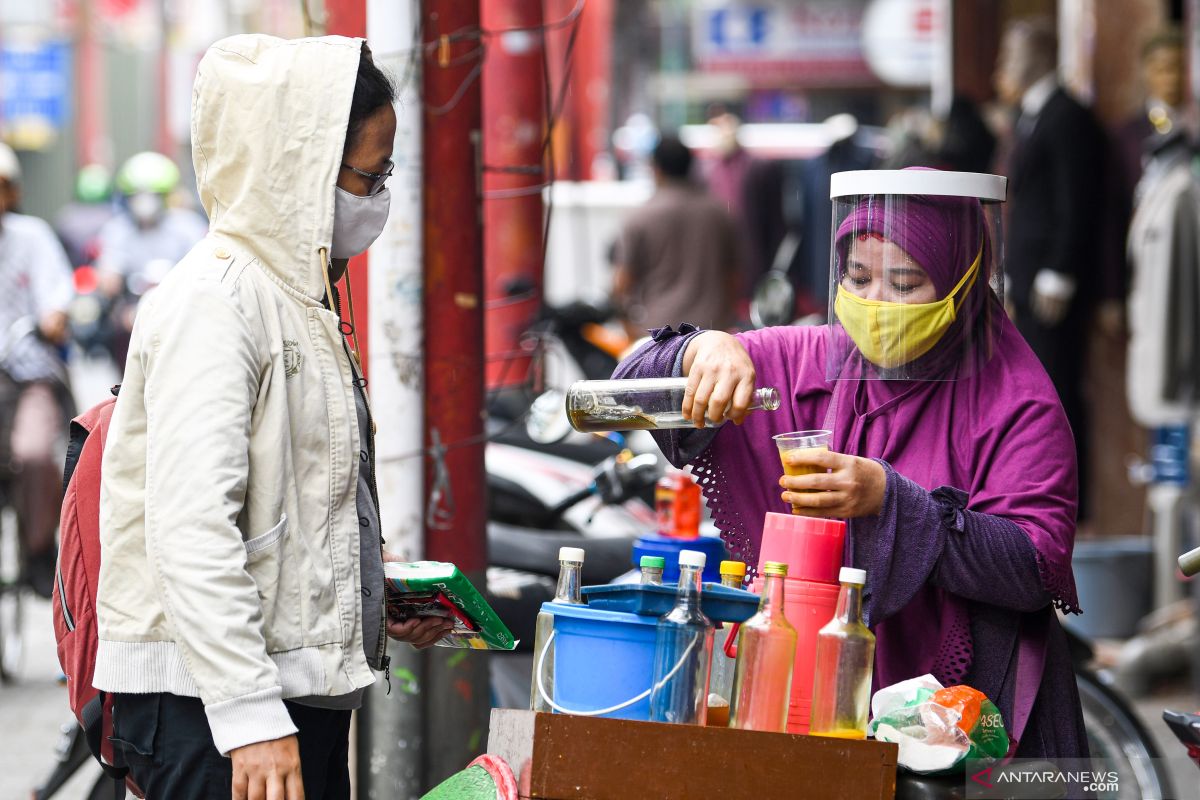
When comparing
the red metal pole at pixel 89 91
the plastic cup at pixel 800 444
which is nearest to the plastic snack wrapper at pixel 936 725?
the plastic cup at pixel 800 444

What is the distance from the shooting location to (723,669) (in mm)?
2707

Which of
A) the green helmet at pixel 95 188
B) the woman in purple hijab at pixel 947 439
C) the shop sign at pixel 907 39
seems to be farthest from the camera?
the green helmet at pixel 95 188

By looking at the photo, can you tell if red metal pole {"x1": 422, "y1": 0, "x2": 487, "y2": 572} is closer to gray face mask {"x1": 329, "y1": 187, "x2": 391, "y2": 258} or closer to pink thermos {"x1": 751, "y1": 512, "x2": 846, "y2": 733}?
gray face mask {"x1": 329, "y1": 187, "x2": 391, "y2": 258}

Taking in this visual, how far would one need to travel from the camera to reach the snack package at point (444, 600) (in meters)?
2.77

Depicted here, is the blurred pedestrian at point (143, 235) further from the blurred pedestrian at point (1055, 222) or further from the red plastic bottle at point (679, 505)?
the red plastic bottle at point (679, 505)

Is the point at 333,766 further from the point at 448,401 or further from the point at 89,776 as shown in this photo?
the point at 89,776

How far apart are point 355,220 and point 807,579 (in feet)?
3.03

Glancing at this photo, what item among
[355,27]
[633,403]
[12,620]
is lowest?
[12,620]

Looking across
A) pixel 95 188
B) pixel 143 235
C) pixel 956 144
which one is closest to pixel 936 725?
pixel 956 144

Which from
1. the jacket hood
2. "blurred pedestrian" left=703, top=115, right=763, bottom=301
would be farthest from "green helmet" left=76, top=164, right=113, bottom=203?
the jacket hood

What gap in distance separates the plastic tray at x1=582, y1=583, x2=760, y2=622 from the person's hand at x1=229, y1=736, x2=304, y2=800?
1.64 feet

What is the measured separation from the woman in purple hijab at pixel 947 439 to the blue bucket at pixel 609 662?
0.44 m

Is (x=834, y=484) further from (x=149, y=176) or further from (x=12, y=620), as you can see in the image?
(x=149, y=176)

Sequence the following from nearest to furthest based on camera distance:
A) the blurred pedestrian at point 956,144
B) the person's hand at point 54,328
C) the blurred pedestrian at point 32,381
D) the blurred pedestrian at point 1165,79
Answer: the blurred pedestrian at point 32,381, the blurred pedestrian at point 1165,79, the person's hand at point 54,328, the blurred pedestrian at point 956,144
